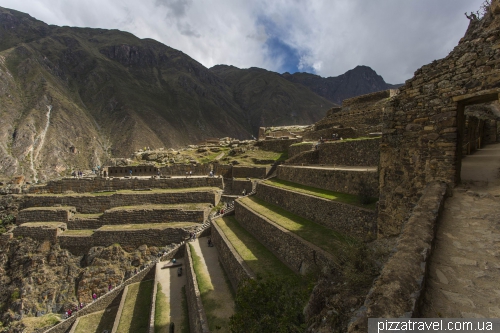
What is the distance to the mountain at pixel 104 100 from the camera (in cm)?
5453

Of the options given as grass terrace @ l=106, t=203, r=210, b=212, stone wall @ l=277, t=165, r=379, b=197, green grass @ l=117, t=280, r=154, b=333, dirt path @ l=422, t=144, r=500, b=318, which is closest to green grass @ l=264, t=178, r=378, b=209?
stone wall @ l=277, t=165, r=379, b=197

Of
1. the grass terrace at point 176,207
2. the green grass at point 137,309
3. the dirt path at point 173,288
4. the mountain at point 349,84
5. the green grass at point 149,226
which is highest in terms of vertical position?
the mountain at point 349,84

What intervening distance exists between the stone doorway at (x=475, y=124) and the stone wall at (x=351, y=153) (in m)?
3.25

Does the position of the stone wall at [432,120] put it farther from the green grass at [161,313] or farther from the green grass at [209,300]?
the green grass at [161,313]

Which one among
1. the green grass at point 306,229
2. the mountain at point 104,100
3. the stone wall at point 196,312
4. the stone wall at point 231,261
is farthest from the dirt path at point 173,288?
the mountain at point 104,100

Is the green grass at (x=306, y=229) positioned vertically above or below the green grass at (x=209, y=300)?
above

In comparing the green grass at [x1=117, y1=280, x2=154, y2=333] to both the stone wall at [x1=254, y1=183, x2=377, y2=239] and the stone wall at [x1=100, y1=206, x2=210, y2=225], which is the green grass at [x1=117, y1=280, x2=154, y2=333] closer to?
the stone wall at [x1=100, y1=206, x2=210, y2=225]

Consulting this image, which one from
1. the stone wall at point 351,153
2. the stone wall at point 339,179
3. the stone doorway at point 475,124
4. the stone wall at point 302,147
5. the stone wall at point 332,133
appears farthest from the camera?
the stone wall at point 302,147

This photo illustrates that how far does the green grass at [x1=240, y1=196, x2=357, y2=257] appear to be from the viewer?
A: 811 cm

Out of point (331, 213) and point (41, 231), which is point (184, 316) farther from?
point (41, 231)

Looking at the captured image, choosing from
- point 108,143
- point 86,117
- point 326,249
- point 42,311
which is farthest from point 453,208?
point 86,117

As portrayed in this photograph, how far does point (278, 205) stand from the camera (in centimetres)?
1381

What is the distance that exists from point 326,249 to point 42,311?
17164mm

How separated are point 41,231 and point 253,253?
56.9 ft
